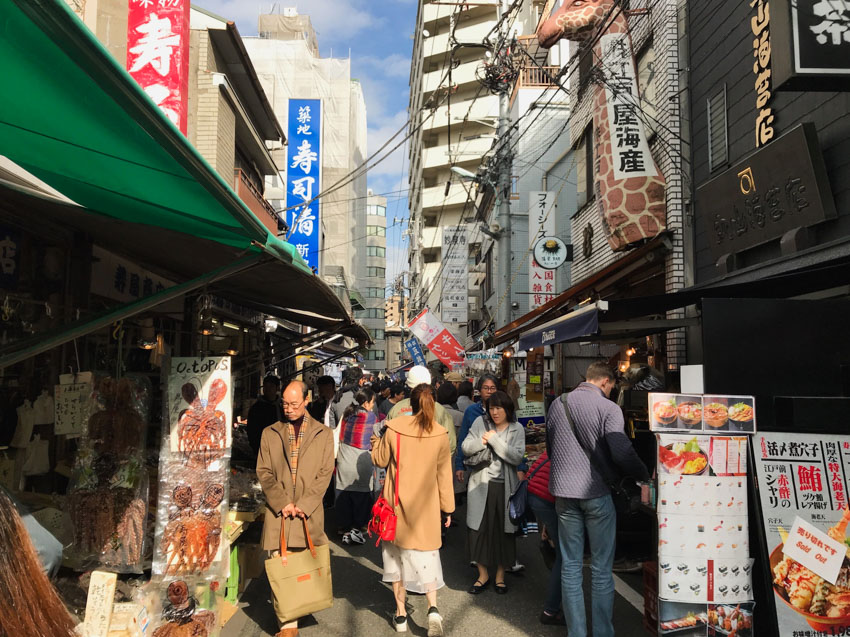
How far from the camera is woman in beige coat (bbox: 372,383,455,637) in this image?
5.25 metres

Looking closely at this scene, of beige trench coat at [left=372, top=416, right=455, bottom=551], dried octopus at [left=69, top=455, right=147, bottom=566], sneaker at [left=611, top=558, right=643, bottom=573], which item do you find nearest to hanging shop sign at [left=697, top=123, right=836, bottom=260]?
sneaker at [left=611, top=558, right=643, bottom=573]

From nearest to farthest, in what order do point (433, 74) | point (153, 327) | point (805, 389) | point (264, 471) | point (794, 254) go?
1. point (805, 389)
2. point (264, 471)
3. point (794, 254)
4. point (153, 327)
5. point (433, 74)

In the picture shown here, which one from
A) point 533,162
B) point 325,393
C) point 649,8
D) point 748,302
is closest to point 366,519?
point 325,393

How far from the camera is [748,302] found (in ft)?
16.0

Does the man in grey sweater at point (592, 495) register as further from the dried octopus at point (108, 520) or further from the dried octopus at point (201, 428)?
the dried octopus at point (108, 520)

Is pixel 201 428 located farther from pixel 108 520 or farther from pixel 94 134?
pixel 94 134

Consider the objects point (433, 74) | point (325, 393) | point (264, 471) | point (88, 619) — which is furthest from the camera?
point (433, 74)

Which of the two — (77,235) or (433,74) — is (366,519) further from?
(433,74)

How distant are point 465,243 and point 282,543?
26495 mm

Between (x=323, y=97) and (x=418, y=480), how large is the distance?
29.1 meters

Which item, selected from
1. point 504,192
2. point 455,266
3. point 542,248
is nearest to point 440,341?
point 542,248

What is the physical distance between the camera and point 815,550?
422cm

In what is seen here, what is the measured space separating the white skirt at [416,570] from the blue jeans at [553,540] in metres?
0.97

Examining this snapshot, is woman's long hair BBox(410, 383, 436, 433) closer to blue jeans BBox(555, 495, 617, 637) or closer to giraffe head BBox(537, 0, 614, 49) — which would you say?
blue jeans BBox(555, 495, 617, 637)
